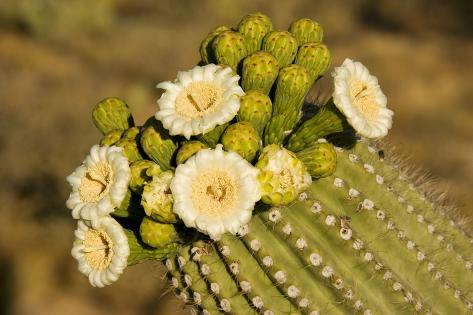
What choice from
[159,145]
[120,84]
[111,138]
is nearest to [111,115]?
[111,138]

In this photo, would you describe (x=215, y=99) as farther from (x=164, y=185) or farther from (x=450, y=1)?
(x=450, y=1)

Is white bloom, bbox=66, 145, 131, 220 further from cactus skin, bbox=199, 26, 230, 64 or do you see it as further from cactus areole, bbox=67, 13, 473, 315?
cactus skin, bbox=199, 26, 230, 64

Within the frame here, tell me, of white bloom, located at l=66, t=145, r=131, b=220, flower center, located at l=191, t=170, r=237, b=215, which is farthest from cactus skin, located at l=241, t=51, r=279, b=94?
white bloom, located at l=66, t=145, r=131, b=220

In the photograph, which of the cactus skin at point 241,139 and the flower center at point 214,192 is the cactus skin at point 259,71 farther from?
the flower center at point 214,192

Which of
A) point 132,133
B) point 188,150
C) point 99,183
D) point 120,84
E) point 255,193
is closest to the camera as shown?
point 255,193

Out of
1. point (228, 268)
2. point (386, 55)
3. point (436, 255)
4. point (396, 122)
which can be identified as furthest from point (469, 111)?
point (228, 268)

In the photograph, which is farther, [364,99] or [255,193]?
[364,99]

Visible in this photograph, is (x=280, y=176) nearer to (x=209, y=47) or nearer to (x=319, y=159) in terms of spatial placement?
(x=319, y=159)
